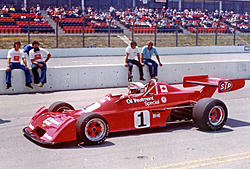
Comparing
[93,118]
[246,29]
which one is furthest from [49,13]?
[93,118]

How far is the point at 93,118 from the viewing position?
640 centimetres

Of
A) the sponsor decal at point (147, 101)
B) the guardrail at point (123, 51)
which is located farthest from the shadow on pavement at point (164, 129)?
the guardrail at point (123, 51)

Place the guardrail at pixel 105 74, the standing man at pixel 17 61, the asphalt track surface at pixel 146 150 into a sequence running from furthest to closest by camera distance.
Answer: the guardrail at pixel 105 74 → the standing man at pixel 17 61 → the asphalt track surface at pixel 146 150

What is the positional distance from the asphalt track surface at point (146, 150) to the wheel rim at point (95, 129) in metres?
0.16

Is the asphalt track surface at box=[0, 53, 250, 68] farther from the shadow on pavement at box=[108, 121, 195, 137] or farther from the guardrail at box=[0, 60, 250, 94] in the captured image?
the shadow on pavement at box=[108, 121, 195, 137]

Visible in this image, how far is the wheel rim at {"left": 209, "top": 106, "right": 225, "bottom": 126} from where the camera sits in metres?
7.59

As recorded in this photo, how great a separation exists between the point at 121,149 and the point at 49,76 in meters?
7.37

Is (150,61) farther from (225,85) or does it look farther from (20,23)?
(20,23)

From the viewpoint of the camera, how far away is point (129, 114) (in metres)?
7.04

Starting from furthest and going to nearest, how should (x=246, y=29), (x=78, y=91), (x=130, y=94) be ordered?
(x=246, y=29) < (x=78, y=91) < (x=130, y=94)

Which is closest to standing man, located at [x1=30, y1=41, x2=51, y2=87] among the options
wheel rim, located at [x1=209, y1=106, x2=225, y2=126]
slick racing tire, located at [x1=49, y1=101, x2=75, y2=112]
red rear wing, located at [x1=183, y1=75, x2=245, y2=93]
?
slick racing tire, located at [x1=49, y1=101, x2=75, y2=112]

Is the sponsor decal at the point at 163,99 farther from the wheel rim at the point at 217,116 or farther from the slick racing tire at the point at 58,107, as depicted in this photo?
the slick racing tire at the point at 58,107

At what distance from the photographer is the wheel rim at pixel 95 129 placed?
643cm

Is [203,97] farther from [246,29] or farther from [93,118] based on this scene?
[246,29]
